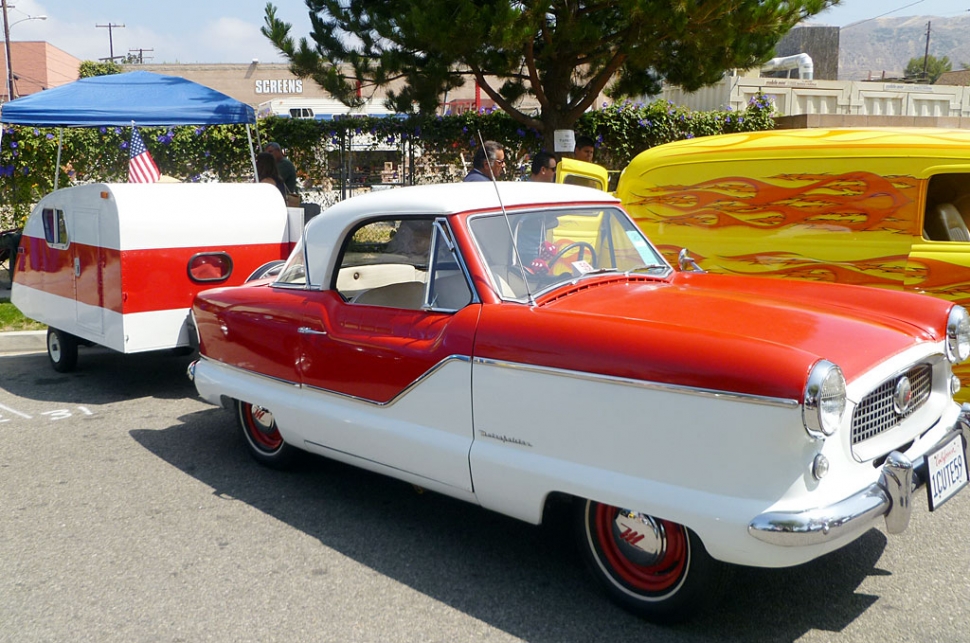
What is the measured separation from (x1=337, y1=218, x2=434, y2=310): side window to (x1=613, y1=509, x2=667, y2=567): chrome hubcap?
1.40 metres

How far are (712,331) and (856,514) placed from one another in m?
0.78

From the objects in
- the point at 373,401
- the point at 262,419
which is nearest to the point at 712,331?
the point at 373,401

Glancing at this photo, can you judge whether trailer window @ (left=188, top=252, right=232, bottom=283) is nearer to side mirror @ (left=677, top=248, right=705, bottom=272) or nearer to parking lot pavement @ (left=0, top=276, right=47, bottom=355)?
parking lot pavement @ (left=0, top=276, right=47, bottom=355)

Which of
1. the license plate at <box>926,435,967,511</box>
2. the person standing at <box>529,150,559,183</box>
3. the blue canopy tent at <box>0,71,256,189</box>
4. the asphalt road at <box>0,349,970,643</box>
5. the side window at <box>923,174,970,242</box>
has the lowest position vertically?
the asphalt road at <box>0,349,970,643</box>

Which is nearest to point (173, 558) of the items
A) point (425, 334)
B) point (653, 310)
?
point (425, 334)

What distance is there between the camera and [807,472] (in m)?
2.91

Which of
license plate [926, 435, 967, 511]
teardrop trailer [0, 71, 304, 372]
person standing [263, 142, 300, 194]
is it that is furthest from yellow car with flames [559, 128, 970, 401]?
person standing [263, 142, 300, 194]

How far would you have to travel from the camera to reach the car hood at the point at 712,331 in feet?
9.71

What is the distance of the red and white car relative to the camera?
294 cm

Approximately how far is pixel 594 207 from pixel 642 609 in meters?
2.05

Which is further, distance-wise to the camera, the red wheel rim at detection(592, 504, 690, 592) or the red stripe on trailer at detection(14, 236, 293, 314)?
the red stripe on trailer at detection(14, 236, 293, 314)

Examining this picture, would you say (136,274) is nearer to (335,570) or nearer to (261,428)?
(261,428)

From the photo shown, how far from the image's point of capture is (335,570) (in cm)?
388

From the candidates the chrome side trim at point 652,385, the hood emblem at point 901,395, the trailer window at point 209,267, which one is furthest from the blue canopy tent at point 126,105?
the hood emblem at point 901,395
